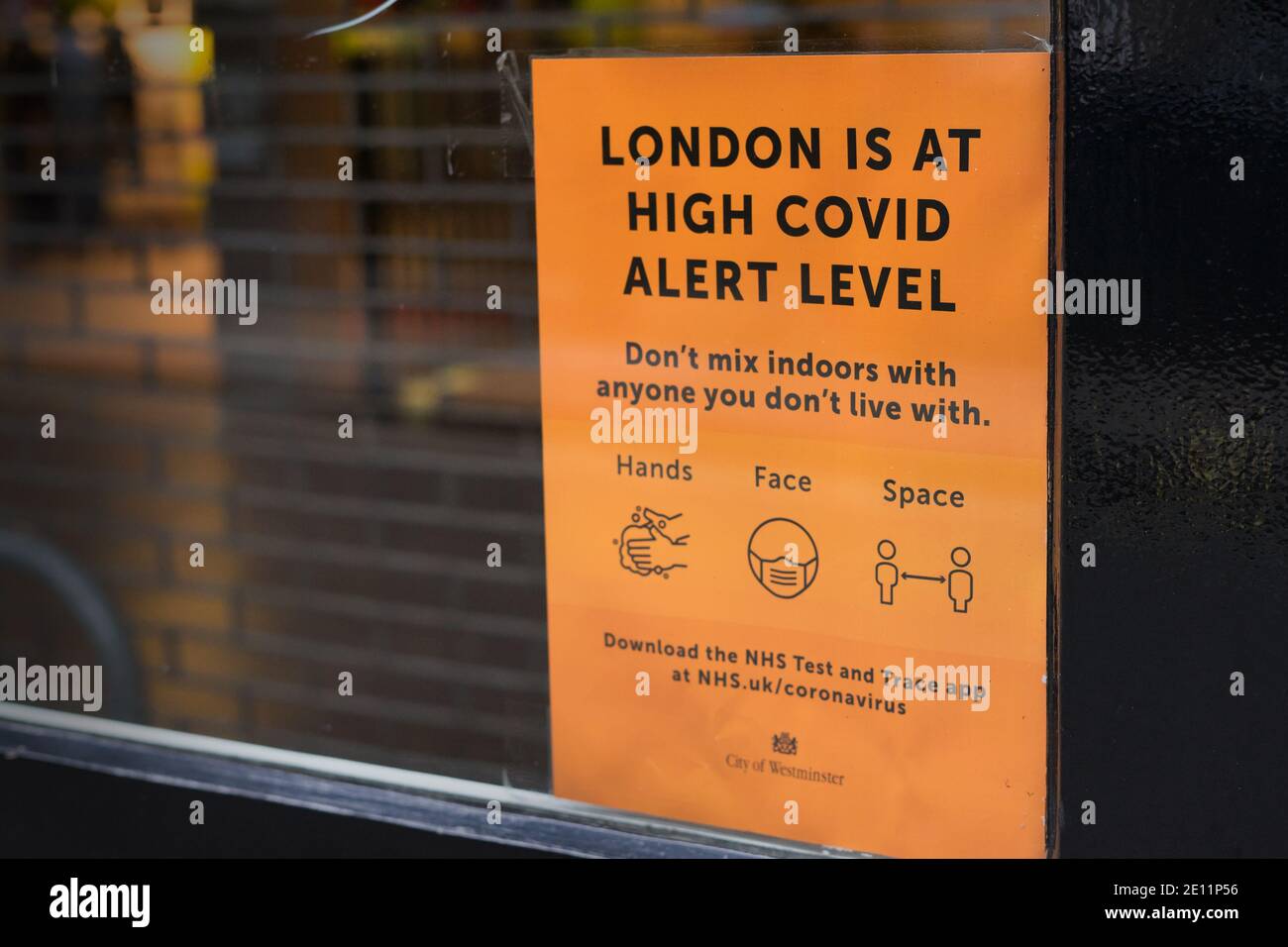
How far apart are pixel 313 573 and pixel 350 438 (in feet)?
1.12

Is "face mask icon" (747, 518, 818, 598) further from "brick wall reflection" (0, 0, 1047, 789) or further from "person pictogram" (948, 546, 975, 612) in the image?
"brick wall reflection" (0, 0, 1047, 789)

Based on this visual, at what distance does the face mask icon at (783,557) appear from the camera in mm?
2994

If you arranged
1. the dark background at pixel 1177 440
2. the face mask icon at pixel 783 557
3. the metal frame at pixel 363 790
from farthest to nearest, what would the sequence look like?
the metal frame at pixel 363 790 < the face mask icon at pixel 783 557 < the dark background at pixel 1177 440

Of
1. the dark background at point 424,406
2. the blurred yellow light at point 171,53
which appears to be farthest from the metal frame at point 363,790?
the blurred yellow light at point 171,53

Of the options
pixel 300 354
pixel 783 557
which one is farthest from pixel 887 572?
pixel 300 354

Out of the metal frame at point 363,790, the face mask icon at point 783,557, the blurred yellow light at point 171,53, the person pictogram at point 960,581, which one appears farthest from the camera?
the blurred yellow light at point 171,53

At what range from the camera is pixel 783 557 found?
119 inches

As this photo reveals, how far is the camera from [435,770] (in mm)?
3492

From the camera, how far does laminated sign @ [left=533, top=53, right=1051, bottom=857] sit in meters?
2.77

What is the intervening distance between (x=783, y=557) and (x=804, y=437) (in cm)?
23

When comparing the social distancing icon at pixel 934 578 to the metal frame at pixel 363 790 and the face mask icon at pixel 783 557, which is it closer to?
the face mask icon at pixel 783 557

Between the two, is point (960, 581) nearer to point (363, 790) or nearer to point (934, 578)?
point (934, 578)
